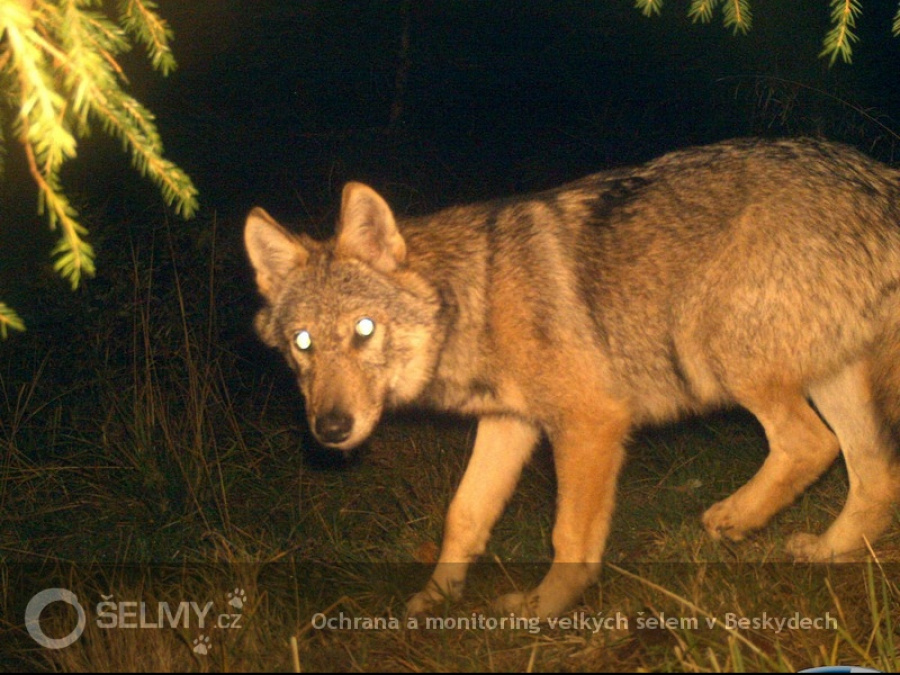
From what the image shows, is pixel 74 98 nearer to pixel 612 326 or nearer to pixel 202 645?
pixel 202 645

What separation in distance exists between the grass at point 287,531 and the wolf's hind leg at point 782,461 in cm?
13

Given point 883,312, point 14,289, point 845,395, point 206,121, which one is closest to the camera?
point 883,312

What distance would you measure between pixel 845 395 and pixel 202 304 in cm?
434

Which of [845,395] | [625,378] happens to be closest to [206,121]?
[625,378]

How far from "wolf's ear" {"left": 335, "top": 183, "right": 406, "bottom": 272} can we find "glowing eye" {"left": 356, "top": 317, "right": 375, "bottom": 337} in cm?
31

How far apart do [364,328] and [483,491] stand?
1.03 metres

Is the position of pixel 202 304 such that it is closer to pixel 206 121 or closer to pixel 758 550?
pixel 206 121

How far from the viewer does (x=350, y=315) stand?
3.98 m

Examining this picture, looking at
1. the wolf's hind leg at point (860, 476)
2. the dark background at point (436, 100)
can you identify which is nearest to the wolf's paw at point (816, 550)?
the wolf's hind leg at point (860, 476)

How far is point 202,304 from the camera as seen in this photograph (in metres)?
6.66

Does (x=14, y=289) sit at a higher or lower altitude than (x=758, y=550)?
lower

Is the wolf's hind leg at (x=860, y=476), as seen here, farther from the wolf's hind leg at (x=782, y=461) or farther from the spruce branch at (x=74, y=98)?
the spruce branch at (x=74, y=98)

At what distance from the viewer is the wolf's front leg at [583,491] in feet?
12.9

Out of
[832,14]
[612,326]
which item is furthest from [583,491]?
[832,14]
